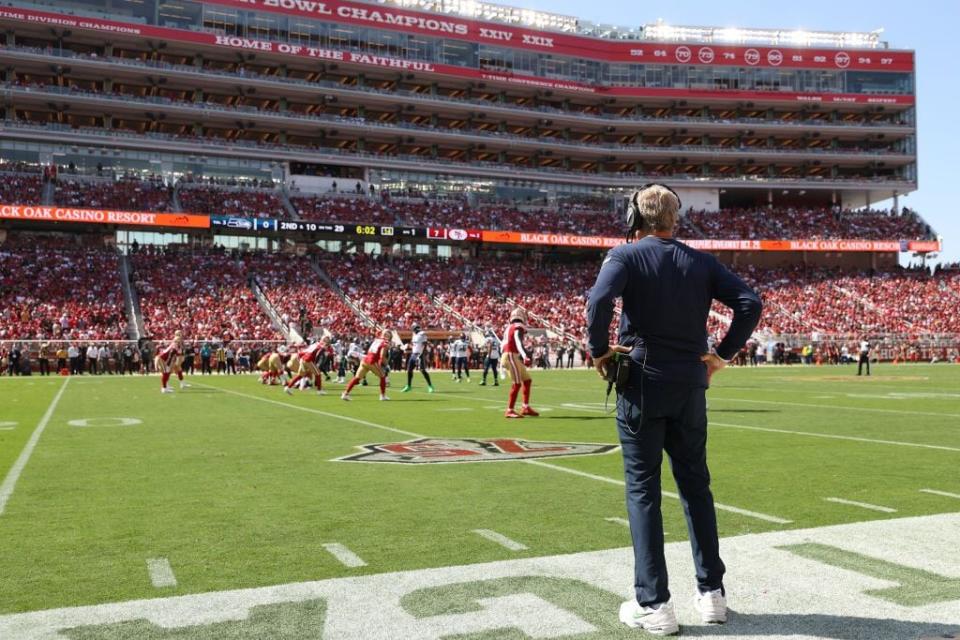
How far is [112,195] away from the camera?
51938 mm

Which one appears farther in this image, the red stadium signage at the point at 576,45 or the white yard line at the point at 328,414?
the red stadium signage at the point at 576,45

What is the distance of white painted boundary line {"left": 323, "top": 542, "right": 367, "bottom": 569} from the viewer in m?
5.10

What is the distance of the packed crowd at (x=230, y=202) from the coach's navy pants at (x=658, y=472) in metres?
51.8

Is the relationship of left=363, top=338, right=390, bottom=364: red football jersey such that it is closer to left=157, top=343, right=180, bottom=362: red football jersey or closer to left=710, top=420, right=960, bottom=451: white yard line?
left=157, top=343, right=180, bottom=362: red football jersey

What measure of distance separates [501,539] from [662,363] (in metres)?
2.07

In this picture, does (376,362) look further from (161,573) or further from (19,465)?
(161,573)

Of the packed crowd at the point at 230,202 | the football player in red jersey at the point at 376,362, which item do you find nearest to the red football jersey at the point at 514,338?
the football player in red jersey at the point at 376,362

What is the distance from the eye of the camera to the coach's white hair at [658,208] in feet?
14.2

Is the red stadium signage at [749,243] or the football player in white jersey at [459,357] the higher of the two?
the red stadium signage at [749,243]

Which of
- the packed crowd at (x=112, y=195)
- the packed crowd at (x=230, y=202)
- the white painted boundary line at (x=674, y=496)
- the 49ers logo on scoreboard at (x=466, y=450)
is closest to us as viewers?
the white painted boundary line at (x=674, y=496)

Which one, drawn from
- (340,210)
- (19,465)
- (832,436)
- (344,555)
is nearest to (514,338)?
(832,436)

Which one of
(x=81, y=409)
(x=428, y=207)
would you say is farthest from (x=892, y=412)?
(x=428, y=207)

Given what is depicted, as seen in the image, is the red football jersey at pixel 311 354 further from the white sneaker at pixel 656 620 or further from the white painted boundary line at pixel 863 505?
the white sneaker at pixel 656 620

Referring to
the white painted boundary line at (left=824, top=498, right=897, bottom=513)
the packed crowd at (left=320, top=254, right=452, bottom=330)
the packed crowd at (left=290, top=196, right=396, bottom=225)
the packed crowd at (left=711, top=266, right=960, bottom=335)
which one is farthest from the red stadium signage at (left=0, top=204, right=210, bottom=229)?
the white painted boundary line at (left=824, top=498, right=897, bottom=513)
